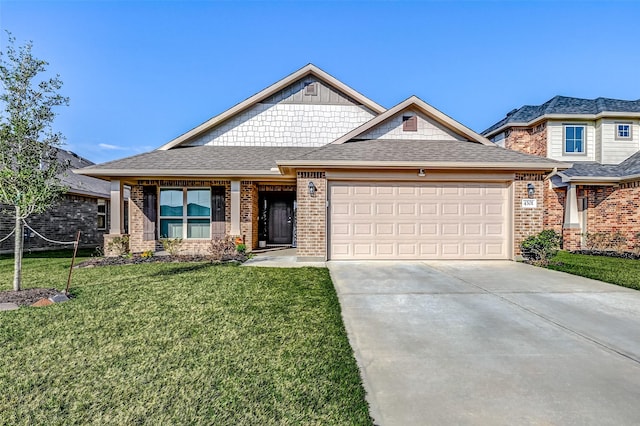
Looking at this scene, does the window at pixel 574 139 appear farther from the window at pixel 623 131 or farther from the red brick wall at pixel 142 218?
the red brick wall at pixel 142 218

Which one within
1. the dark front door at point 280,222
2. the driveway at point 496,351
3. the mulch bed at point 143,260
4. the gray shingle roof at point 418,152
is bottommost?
the driveway at point 496,351

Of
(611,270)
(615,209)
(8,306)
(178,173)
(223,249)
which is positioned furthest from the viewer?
(615,209)

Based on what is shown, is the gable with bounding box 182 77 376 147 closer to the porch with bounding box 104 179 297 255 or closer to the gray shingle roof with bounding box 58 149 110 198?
the porch with bounding box 104 179 297 255

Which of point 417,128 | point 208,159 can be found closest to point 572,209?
point 417,128

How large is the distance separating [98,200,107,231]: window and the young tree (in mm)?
13051

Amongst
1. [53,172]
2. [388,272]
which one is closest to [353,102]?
[388,272]

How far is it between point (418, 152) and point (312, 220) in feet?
12.1

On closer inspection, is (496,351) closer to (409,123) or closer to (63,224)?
(409,123)

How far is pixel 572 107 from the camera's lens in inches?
609

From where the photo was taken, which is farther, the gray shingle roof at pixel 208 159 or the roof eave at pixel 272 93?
the roof eave at pixel 272 93

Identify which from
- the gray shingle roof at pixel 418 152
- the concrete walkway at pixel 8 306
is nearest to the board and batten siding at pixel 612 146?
the gray shingle roof at pixel 418 152

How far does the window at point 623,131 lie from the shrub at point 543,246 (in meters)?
9.19

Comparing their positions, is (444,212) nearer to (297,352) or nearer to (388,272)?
(388,272)

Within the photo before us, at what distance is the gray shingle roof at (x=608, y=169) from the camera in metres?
13.1
